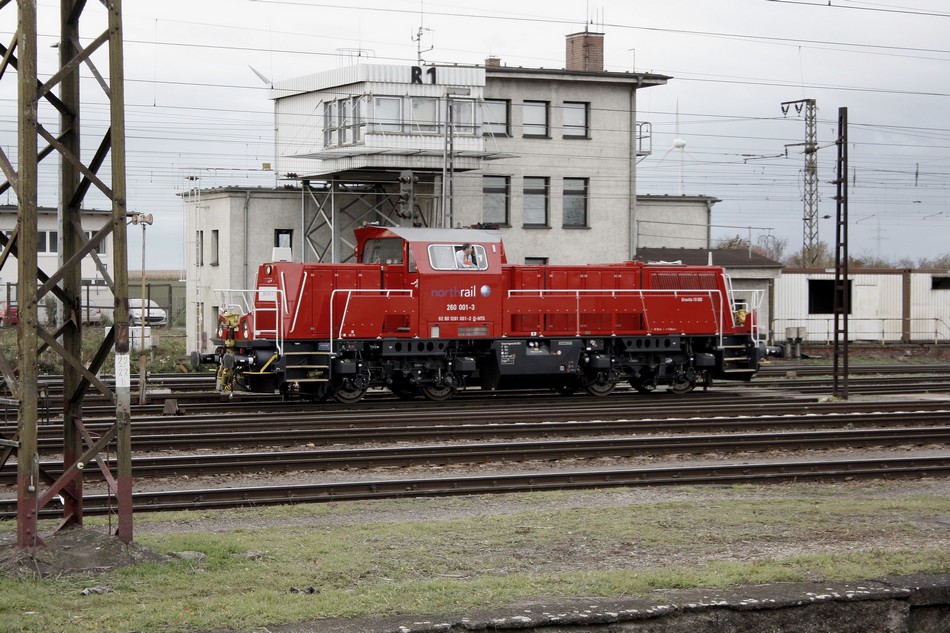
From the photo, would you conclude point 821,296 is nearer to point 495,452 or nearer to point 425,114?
point 425,114

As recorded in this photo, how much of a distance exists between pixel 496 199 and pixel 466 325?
1931 centimetres

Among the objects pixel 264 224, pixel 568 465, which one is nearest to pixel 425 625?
pixel 568 465

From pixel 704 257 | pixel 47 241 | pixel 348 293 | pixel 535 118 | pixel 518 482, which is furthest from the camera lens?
pixel 47 241

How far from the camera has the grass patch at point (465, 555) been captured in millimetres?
7605

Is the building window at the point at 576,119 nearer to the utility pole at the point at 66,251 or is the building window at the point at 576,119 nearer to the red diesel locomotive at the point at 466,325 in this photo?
the red diesel locomotive at the point at 466,325

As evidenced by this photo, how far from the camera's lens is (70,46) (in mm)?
8852

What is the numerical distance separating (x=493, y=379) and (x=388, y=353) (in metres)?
2.88

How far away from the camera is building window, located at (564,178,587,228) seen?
43.3 metres

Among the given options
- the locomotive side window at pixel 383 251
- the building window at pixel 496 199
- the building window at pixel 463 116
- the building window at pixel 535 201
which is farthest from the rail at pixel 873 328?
the locomotive side window at pixel 383 251

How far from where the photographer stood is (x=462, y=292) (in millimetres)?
23891

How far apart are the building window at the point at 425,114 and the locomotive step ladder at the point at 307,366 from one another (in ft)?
60.2

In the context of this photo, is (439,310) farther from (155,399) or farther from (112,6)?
(112,6)

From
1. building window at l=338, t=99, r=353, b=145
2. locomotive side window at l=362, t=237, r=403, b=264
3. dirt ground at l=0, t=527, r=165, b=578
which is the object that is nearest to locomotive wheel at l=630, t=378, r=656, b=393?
locomotive side window at l=362, t=237, r=403, b=264

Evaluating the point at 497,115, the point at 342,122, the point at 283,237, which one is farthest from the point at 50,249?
the point at 497,115
